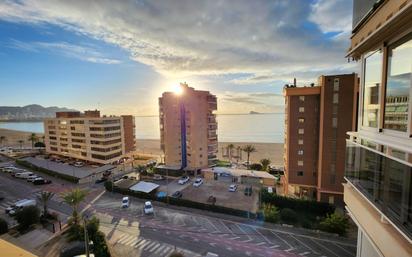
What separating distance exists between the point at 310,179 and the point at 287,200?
647 centimetres

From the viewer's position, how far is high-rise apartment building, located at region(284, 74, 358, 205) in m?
28.3

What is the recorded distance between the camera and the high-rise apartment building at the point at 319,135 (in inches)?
1116

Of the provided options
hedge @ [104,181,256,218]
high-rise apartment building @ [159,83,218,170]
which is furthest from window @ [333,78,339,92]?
high-rise apartment building @ [159,83,218,170]

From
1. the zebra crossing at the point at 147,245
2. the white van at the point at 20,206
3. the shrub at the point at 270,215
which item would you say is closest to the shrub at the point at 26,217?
the white van at the point at 20,206

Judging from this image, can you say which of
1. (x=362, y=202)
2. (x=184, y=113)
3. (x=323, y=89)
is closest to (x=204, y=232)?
(x=362, y=202)

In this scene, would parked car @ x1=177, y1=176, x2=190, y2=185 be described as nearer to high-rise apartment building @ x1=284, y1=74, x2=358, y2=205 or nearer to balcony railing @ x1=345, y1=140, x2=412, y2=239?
high-rise apartment building @ x1=284, y1=74, x2=358, y2=205

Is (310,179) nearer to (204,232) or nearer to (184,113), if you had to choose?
(204,232)

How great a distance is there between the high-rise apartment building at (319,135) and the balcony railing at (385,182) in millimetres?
25508

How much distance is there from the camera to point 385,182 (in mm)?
4102

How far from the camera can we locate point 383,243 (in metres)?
3.93

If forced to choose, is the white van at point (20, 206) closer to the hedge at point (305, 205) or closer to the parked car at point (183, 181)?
the parked car at point (183, 181)

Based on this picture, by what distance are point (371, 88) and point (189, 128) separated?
40587 mm

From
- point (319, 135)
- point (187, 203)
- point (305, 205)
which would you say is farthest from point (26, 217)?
point (319, 135)

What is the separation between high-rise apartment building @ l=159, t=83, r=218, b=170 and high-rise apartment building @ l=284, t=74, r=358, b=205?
59.1 ft
